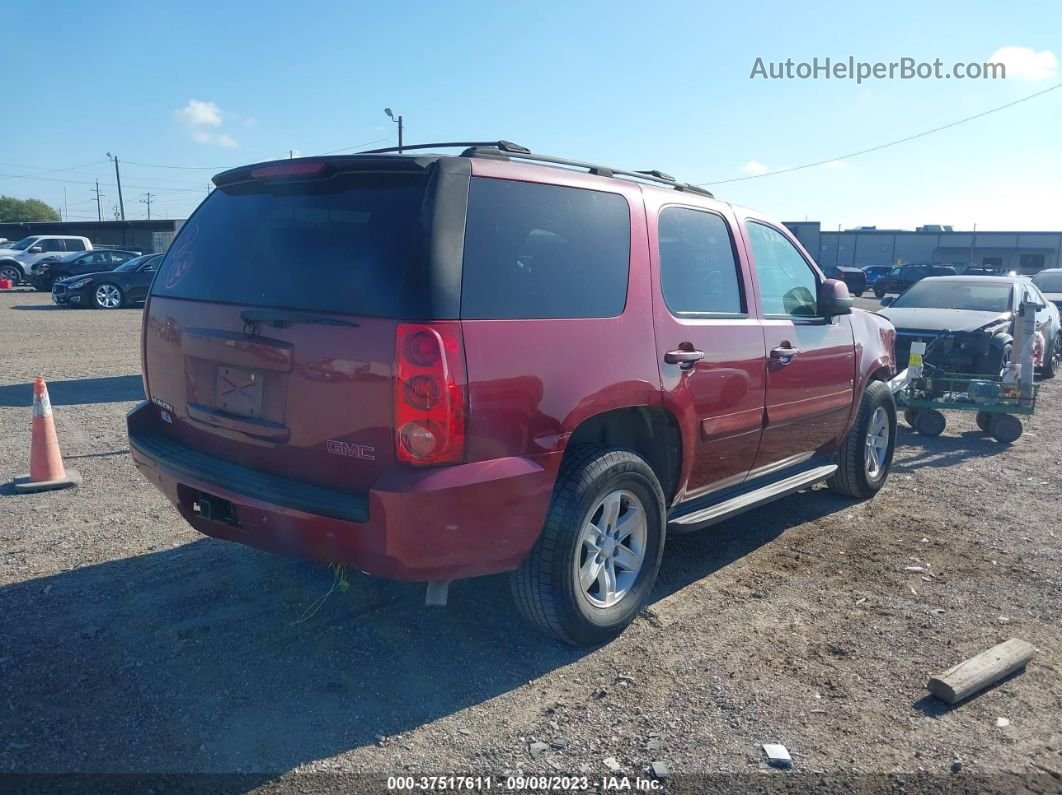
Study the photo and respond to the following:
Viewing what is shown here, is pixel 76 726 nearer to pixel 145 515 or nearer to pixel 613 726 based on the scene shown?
pixel 613 726

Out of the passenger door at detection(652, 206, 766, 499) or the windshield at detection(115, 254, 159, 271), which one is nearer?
the passenger door at detection(652, 206, 766, 499)

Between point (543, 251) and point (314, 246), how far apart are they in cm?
94

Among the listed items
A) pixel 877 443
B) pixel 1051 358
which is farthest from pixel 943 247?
pixel 877 443

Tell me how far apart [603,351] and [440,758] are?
1725 mm

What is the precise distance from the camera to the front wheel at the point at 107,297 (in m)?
22.6

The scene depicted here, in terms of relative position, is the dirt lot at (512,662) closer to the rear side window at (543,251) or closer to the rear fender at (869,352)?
the rear fender at (869,352)

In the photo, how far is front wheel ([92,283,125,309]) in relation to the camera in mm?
22578

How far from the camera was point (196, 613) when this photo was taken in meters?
4.00

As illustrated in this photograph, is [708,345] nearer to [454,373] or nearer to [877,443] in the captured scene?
[454,373]

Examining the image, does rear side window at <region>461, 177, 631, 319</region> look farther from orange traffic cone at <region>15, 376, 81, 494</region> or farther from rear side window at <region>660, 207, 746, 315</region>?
orange traffic cone at <region>15, 376, 81, 494</region>

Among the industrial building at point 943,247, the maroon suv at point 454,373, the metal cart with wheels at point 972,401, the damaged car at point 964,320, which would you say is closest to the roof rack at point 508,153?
the maroon suv at point 454,373

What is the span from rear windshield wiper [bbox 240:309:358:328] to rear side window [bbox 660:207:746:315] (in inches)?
65.6

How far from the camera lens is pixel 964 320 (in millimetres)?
10492

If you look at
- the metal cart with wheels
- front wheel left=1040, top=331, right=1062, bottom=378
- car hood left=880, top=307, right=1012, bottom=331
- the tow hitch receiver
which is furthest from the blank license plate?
front wheel left=1040, top=331, right=1062, bottom=378
